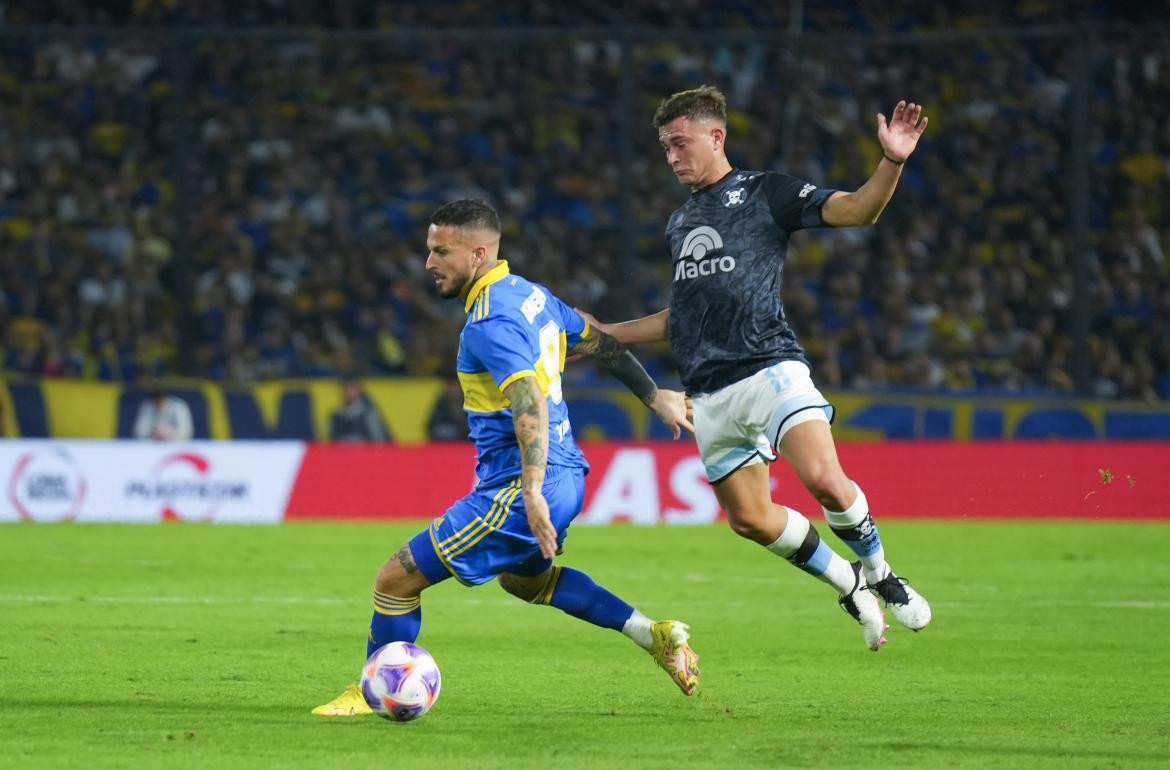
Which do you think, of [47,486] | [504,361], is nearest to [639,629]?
[504,361]

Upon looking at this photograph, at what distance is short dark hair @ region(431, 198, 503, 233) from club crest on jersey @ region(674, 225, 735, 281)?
1.05 metres

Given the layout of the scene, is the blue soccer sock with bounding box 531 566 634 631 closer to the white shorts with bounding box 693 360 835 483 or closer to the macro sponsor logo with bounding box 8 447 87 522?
the white shorts with bounding box 693 360 835 483

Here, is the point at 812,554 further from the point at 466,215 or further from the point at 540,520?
the point at 466,215

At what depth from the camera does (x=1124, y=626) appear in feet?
31.9

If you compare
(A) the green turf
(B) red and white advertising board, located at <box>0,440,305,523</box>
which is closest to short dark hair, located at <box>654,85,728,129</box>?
(A) the green turf

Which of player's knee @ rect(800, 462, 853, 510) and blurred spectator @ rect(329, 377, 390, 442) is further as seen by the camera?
blurred spectator @ rect(329, 377, 390, 442)

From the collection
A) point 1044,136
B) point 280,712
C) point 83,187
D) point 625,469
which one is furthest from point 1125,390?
point 280,712

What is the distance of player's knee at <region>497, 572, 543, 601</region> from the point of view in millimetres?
6711

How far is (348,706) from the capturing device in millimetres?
6547

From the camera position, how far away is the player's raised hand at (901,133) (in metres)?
6.28

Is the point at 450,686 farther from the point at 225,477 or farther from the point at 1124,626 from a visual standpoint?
the point at 225,477

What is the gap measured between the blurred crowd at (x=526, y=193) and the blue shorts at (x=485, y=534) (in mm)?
12020

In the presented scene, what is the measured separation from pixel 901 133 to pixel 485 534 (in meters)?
2.18

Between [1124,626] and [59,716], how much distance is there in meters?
6.12
